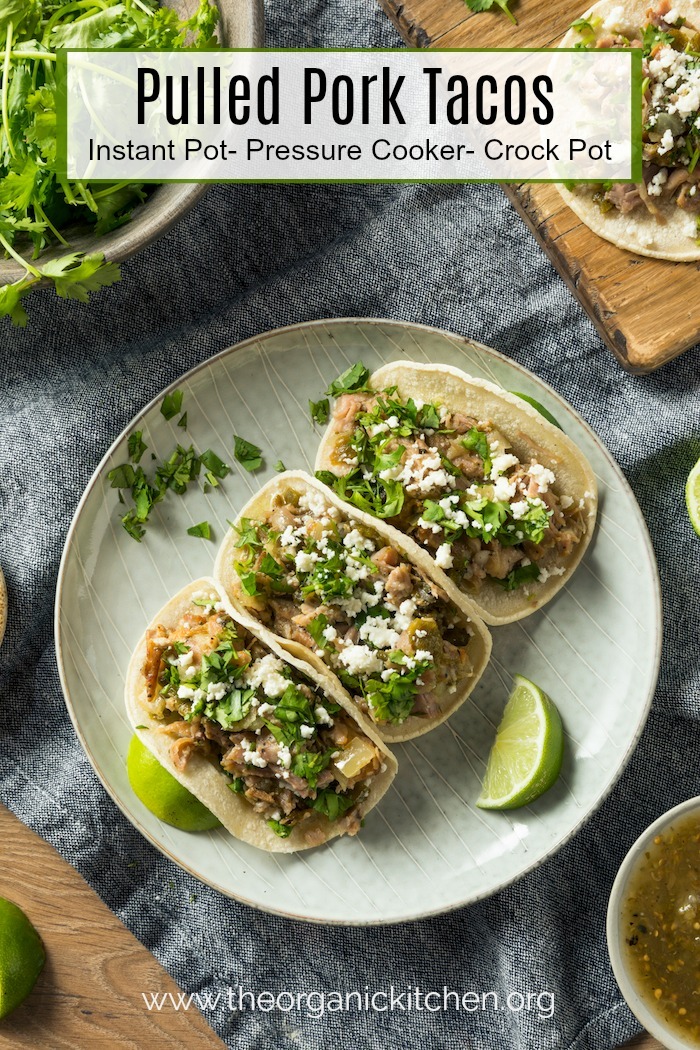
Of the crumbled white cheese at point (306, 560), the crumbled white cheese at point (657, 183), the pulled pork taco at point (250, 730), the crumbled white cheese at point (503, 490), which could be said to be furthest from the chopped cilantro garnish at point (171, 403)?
the crumbled white cheese at point (657, 183)

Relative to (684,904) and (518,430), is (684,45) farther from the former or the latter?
(684,904)

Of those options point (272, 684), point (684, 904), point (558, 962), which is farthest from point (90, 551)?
point (684, 904)

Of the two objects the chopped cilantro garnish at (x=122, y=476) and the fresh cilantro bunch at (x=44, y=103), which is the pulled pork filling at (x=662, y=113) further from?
the chopped cilantro garnish at (x=122, y=476)

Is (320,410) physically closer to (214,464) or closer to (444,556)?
(214,464)

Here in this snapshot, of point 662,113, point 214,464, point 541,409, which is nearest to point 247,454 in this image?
point 214,464

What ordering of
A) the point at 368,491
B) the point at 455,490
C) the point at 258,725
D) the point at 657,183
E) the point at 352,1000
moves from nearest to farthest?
the point at 258,725 → the point at 455,490 → the point at 368,491 → the point at 657,183 → the point at 352,1000

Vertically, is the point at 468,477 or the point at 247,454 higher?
the point at 247,454
